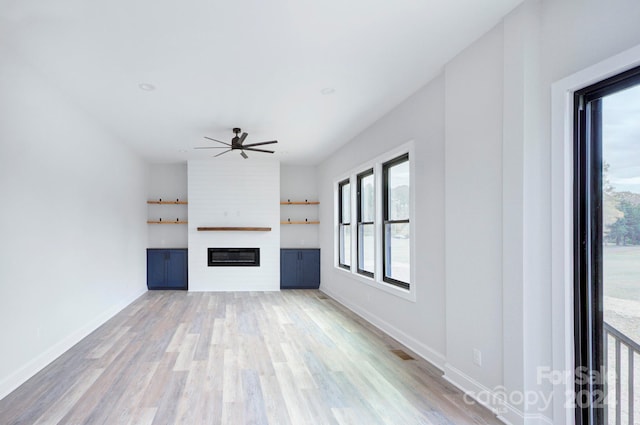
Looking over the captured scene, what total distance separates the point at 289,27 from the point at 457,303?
8.59ft

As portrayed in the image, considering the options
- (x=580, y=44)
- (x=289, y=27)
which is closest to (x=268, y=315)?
(x=289, y=27)

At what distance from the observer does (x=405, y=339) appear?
4.20m

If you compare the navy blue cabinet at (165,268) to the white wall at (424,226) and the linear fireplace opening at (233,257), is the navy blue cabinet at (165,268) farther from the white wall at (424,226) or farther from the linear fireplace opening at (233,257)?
the white wall at (424,226)

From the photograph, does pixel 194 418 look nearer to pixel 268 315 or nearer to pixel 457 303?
pixel 457 303

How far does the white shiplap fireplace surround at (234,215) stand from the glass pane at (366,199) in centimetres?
280

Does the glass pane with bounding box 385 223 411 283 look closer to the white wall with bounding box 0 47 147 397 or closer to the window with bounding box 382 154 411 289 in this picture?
the window with bounding box 382 154 411 289

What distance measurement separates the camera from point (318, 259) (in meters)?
8.43

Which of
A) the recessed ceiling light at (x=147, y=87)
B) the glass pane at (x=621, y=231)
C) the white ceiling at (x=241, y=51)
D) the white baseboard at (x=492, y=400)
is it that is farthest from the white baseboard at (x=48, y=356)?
the glass pane at (x=621, y=231)

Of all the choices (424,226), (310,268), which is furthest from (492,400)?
(310,268)

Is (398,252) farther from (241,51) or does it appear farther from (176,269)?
(176,269)

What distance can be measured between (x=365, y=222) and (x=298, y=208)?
127 inches

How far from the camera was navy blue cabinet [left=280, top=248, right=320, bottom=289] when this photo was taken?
27.5 ft

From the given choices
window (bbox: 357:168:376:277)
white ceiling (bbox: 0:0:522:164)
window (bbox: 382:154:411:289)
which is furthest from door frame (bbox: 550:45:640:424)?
window (bbox: 357:168:376:277)

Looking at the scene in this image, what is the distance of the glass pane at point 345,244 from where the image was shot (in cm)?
697
